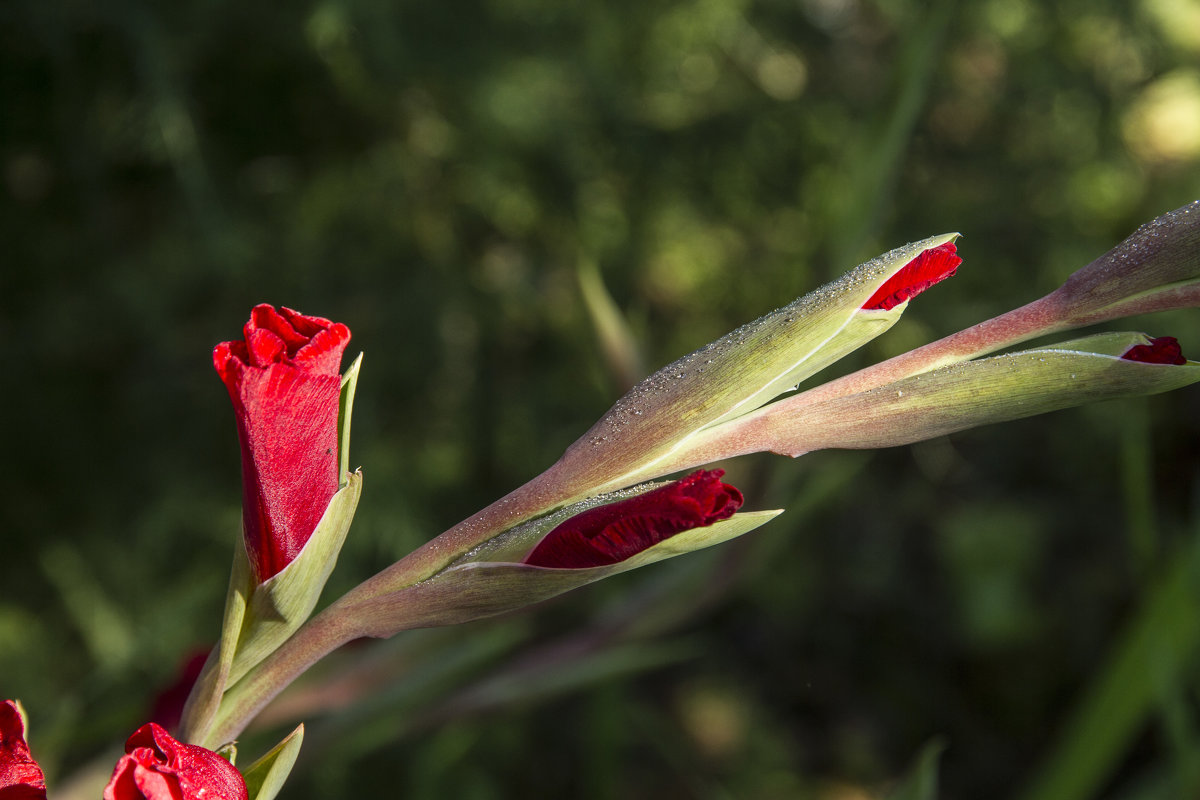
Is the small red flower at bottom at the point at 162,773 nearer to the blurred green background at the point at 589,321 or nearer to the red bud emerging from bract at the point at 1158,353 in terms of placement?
the red bud emerging from bract at the point at 1158,353

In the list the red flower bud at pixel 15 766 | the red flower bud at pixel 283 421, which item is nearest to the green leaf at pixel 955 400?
the red flower bud at pixel 283 421

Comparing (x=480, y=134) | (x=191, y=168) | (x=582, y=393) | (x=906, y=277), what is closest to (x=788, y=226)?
(x=582, y=393)

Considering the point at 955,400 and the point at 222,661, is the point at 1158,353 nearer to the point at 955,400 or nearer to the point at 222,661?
the point at 955,400

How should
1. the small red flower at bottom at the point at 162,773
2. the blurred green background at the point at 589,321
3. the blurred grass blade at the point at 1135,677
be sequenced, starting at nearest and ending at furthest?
the small red flower at bottom at the point at 162,773
the blurred grass blade at the point at 1135,677
the blurred green background at the point at 589,321

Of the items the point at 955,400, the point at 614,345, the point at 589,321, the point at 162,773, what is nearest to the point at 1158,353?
the point at 955,400

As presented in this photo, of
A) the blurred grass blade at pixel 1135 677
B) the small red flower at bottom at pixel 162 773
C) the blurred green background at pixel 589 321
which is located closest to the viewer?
the small red flower at bottom at pixel 162 773

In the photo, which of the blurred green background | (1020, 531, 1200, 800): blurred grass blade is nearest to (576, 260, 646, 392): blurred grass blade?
the blurred green background

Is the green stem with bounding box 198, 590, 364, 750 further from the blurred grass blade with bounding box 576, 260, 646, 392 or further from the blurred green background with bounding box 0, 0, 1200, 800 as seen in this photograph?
the blurred grass blade with bounding box 576, 260, 646, 392
